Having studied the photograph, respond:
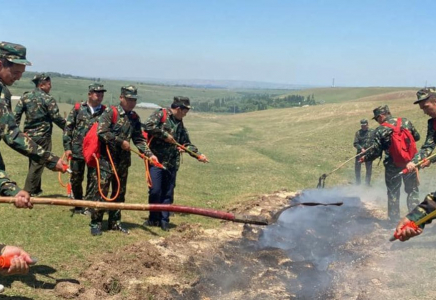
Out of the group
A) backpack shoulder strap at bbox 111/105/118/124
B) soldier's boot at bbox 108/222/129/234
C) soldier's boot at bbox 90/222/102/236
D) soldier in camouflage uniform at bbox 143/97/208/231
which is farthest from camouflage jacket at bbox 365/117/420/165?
soldier's boot at bbox 90/222/102/236

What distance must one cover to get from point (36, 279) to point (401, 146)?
7.62 meters

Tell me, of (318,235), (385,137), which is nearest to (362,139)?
(385,137)

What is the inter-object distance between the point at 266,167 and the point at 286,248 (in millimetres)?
10544

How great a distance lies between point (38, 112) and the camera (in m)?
9.25

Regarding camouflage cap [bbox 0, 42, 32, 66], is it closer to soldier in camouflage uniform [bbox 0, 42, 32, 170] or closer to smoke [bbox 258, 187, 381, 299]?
soldier in camouflage uniform [bbox 0, 42, 32, 170]

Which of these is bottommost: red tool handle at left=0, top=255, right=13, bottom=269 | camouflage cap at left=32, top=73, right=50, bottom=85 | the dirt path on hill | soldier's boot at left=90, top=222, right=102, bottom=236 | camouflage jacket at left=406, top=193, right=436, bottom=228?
the dirt path on hill

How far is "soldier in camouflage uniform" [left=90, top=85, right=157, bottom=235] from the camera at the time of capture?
24.8 feet

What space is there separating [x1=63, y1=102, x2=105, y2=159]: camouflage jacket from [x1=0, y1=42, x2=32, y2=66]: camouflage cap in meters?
4.10

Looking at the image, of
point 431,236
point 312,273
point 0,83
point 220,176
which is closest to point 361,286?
point 312,273

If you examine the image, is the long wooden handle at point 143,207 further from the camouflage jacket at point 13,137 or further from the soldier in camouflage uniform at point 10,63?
the soldier in camouflage uniform at point 10,63

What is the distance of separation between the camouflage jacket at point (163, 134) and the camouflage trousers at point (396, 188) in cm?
486

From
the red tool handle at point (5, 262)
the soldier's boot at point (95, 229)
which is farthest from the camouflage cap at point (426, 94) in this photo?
the red tool handle at point (5, 262)

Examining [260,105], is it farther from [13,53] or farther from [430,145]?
[13,53]

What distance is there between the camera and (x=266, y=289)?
6199mm
